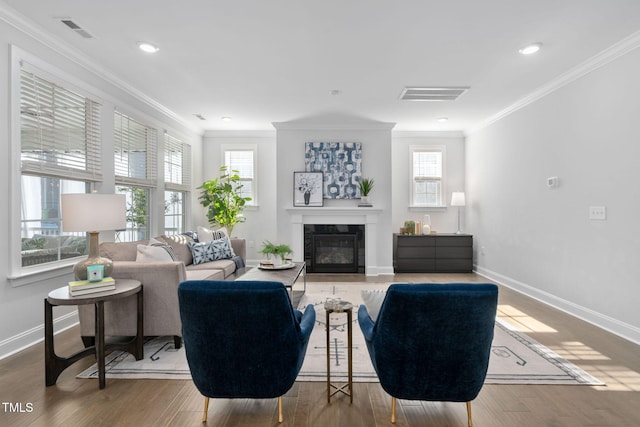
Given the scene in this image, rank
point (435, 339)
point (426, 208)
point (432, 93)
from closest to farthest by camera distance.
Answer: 1. point (435, 339)
2. point (432, 93)
3. point (426, 208)

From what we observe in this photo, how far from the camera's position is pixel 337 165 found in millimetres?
6398

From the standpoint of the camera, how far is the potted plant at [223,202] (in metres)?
6.41

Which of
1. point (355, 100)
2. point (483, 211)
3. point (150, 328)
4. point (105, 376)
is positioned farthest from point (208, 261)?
point (483, 211)

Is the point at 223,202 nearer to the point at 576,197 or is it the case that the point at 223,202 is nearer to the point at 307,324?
the point at 307,324

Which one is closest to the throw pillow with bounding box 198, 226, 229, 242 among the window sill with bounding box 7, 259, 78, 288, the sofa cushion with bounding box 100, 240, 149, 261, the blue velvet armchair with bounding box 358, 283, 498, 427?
the sofa cushion with bounding box 100, 240, 149, 261

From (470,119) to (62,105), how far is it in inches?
225

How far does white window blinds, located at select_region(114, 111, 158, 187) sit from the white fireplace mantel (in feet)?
7.73

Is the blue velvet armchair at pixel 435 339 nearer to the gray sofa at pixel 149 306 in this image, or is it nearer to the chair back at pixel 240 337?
the chair back at pixel 240 337

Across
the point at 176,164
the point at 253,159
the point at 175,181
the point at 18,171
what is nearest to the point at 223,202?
the point at 175,181

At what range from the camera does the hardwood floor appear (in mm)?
1970

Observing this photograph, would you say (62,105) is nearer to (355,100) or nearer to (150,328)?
A: (150,328)

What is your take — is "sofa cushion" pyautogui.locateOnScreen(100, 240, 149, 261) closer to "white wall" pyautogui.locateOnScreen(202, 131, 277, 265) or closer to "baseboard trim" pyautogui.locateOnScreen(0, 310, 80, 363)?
"baseboard trim" pyautogui.locateOnScreen(0, 310, 80, 363)

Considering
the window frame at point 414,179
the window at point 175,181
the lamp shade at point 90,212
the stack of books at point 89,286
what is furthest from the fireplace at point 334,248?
the stack of books at point 89,286

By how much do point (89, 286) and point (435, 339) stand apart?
2.25m
